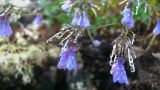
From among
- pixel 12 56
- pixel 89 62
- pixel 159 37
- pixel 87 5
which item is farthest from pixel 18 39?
pixel 159 37

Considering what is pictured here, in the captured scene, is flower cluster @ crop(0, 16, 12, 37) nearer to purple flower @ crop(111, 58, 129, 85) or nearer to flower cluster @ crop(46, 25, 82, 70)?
flower cluster @ crop(46, 25, 82, 70)

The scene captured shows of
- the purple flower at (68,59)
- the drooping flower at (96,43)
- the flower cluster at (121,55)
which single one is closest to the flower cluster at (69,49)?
the purple flower at (68,59)

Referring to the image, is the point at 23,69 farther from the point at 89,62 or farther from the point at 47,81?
the point at 89,62

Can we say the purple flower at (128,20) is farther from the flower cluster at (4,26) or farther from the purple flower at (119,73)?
the flower cluster at (4,26)

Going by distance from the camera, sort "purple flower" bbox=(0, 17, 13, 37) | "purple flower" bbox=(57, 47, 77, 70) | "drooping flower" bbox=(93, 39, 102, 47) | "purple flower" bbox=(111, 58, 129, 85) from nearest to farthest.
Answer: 1. "purple flower" bbox=(111, 58, 129, 85)
2. "purple flower" bbox=(57, 47, 77, 70)
3. "purple flower" bbox=(0, 17, 13, 37)
4. "drooping flower" bbox=(93, 39, 102, 47)

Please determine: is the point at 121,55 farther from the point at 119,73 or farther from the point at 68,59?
the point at 68,59

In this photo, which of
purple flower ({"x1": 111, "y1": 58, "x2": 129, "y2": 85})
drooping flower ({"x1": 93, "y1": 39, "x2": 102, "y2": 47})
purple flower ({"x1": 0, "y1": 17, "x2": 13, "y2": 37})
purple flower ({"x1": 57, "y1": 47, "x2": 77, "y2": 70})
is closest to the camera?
purple flower ({"x1": 111, "y1": 58, "x2": 129, "y2": 85})

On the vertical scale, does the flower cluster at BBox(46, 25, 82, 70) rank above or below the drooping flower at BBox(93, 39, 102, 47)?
above

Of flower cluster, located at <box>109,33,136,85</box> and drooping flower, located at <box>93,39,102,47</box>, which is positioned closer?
flower cluster, located at <box>109,33,136,85</box>

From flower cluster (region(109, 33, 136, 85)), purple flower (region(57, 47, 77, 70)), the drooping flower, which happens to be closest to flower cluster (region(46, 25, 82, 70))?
purple flower (region(57, 47, 77, 70))
